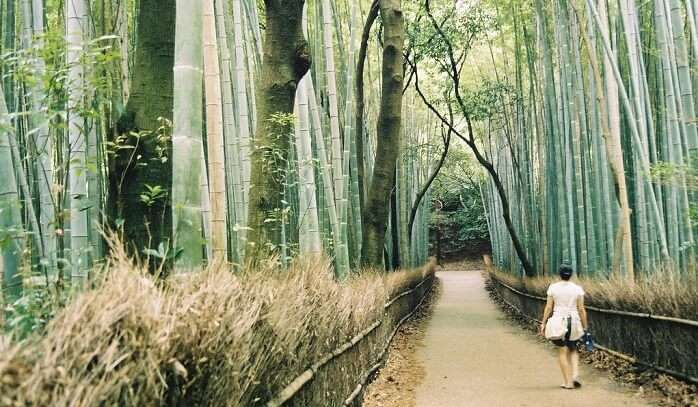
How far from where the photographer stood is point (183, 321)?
145 cm

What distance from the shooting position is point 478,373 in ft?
19.1

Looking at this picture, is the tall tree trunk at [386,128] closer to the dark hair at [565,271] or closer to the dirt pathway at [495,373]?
the dirt pathway at [495,373]

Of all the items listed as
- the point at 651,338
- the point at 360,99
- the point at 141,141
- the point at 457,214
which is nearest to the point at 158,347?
the point at 141,141

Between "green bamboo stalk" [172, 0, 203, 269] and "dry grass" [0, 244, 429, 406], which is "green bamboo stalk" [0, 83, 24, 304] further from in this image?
"dry grass" [0, 244, 429, 406]

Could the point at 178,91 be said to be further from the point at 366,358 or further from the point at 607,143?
the point at 607,143

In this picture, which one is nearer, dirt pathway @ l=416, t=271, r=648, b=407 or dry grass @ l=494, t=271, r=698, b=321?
→ dry grass @ l=494, t=271, r=698, b=321

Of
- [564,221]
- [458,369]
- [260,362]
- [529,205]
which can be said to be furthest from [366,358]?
[529,205]

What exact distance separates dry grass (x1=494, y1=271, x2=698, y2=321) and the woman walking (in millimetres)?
520

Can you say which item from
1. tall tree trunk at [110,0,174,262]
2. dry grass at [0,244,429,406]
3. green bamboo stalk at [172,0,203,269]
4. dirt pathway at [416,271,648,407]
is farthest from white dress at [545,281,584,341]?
green bamboo stalk at [172,0,203,269]

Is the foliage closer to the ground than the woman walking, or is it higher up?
higher up

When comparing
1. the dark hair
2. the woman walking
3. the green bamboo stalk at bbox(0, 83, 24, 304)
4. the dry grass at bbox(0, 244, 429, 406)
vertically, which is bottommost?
the woman walking

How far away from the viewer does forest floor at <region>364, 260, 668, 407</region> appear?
15.3ft

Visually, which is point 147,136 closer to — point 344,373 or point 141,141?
point 141,141

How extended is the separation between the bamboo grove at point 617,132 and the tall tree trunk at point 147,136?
3.76 metres
